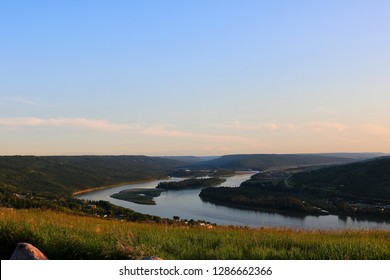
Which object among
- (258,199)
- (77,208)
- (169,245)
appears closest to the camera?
(169,245)

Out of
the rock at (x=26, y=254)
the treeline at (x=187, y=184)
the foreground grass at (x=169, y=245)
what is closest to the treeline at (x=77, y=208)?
the foreground grass at (x=169, y=245)

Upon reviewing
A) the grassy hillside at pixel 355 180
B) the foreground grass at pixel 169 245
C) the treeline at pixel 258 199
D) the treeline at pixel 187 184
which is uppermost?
the foreground grass at pixel 169 245

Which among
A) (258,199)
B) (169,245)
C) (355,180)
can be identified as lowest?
(258,199)

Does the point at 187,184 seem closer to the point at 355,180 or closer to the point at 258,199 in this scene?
the point at 258,199

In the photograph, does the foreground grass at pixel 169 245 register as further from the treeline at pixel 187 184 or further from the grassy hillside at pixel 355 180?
the treeline at pixel 187 184

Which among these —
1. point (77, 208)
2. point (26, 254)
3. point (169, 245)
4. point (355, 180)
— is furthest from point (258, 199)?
point (26, 254)

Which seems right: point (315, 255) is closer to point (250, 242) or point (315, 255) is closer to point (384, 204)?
point (250, 242)

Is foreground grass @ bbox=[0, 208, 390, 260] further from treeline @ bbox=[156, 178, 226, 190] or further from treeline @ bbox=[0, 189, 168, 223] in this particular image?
treeline @ bbox=[156, 178, 226, 190]

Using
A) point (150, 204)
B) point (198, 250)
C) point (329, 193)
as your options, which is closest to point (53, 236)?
point (198, 250)

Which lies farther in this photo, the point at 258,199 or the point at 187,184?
the point at 187,184

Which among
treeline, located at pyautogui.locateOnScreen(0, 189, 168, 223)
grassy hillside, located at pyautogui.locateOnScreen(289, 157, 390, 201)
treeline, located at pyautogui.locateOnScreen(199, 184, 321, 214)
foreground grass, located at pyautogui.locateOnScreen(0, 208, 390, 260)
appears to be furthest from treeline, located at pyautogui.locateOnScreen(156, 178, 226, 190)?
foreground grass, located at pyautogui.locateOnScreen(0, 208, 390, 260)
